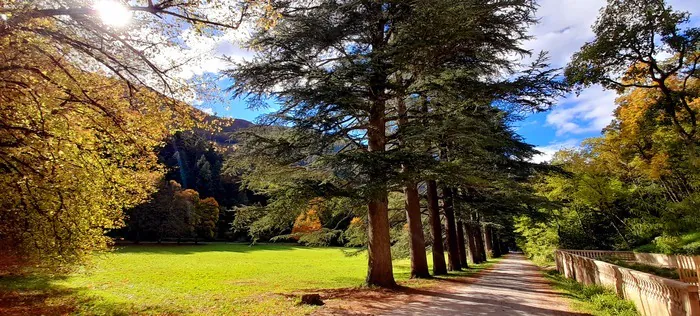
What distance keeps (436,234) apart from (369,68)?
975 centimetres

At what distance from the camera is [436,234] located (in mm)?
16531

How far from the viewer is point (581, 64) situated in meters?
15.2

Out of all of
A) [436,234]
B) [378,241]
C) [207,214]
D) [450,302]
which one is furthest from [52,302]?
[207,214]

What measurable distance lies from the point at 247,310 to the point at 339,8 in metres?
8.69

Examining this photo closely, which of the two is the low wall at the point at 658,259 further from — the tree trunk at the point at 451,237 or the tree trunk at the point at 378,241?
the tree trunk at the point at 378,241

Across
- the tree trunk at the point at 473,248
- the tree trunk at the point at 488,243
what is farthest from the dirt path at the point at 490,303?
the tree trunk at the point at 488,243

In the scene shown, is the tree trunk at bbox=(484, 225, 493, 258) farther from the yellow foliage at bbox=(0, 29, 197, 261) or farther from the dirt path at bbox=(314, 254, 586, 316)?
A: the yellow foliage at bbox=(0, 29, 197, 261)

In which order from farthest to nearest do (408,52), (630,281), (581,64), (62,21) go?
1. (581,64)
2. (408,52)
3. (630,281)
4. (62,21)

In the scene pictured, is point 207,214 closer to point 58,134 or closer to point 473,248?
point 473,248

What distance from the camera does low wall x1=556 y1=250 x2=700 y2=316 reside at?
5.19 metres

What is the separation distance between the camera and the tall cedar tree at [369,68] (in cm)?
930

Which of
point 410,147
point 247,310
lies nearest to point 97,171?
point 247,310

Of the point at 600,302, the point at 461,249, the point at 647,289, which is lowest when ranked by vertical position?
the point at 600,302

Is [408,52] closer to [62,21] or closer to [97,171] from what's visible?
[62,21]
